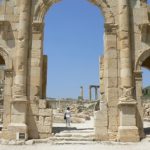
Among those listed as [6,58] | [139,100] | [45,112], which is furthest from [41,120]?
[139,100]

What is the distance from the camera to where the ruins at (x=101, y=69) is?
12.8 metres

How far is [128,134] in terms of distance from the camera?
1245 cm

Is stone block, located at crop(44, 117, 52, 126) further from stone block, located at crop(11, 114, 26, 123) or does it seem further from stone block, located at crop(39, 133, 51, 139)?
stone block, located at crop(11, 114, 26, 123)

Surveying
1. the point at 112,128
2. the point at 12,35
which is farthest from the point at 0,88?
the point at 112,128

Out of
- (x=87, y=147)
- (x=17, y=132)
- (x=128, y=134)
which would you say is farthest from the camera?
(x=17, y=132)

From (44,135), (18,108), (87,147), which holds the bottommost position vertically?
(87,147)

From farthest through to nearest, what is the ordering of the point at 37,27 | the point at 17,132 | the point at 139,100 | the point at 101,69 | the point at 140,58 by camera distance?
the point at 101,69 → the point at 37,27 → the point at 140,58 → the point at 139,100 → the point at 17,132

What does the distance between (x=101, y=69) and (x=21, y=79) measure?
3.50 meters

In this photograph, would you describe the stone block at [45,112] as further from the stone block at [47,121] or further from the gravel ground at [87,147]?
the gravel ground at [87,147]

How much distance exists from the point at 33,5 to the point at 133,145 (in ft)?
23.8

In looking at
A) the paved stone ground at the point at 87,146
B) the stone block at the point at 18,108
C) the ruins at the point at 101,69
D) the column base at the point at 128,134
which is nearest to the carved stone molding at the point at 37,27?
the ruins at the point at 101,69

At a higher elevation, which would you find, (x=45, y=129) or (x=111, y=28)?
(x=111, y=28)

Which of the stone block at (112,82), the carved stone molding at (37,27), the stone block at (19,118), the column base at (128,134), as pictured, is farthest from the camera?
the carved stone molding at (37,27)

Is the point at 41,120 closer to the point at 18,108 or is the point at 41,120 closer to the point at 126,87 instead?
the point at 18,108
